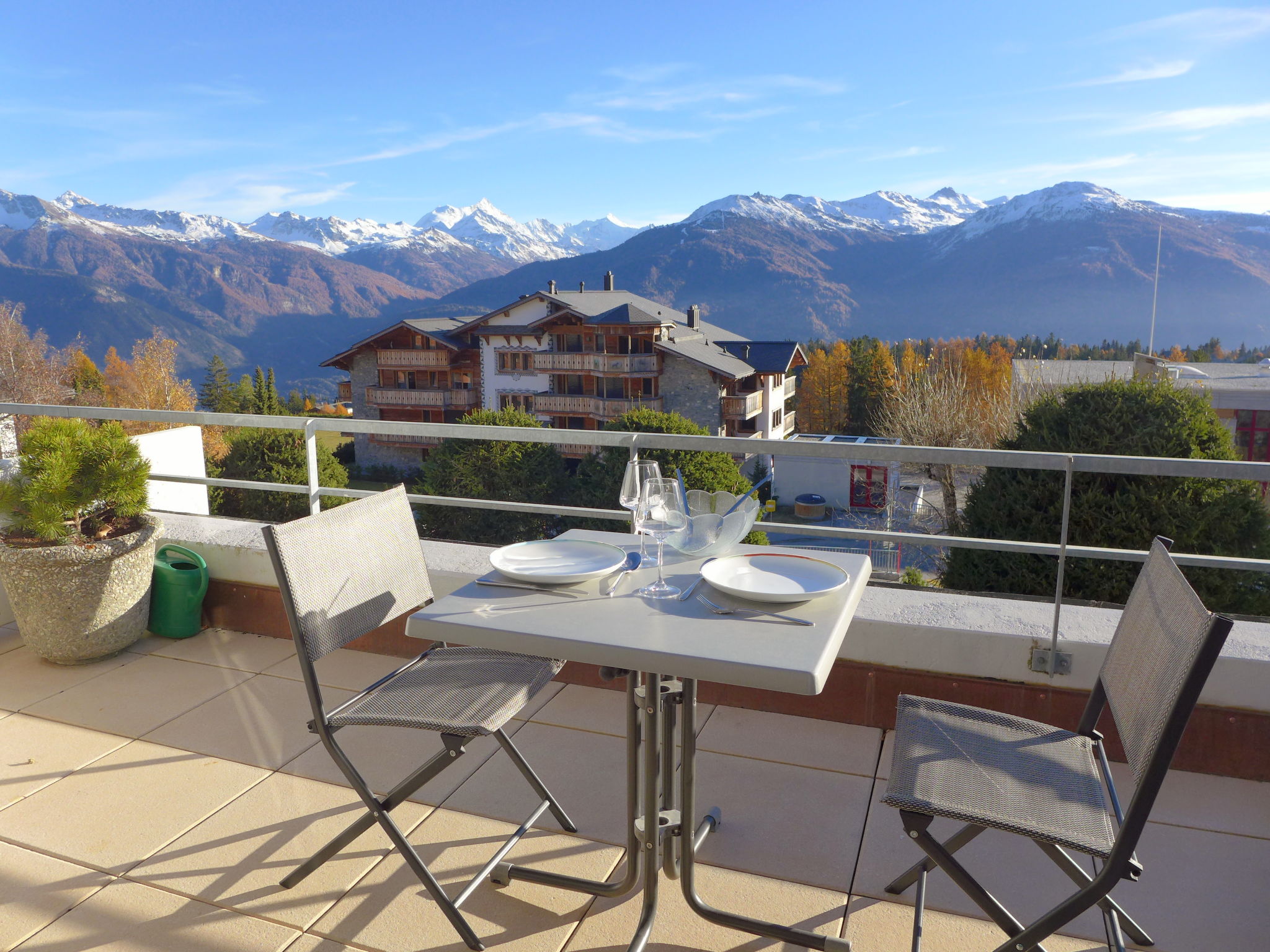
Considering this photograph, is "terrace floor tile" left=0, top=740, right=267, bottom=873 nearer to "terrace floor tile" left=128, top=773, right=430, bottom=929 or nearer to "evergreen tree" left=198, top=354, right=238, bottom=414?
"terrace floor tile" left=128, top=773, right=430, bottom=929

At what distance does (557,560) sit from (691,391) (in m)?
41.0

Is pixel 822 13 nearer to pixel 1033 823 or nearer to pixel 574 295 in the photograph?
pixel 1033 823

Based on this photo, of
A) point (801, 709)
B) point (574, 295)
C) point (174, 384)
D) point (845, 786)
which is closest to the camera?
point (845, 786)

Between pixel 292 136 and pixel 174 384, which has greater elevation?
pixel 292 136

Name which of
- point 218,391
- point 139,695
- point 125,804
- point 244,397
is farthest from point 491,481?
point 218,391

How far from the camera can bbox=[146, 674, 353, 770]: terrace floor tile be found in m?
2.40

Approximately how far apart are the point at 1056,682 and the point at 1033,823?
1176 millimetres

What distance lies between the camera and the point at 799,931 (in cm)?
159

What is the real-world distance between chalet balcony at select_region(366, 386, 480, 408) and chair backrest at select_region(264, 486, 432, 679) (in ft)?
145

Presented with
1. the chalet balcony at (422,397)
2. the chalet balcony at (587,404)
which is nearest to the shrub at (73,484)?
the chalet balcony at (587,404)

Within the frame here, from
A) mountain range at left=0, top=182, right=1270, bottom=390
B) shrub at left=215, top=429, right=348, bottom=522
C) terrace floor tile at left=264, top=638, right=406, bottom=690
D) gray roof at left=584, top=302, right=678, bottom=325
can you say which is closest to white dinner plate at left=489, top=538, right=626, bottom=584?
terrace floor tile at left=264, top=638, right=406, bottom=690

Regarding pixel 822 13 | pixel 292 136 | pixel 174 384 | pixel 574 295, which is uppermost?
pixel 292 136

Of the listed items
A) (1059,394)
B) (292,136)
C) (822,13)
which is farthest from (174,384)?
(292,136)

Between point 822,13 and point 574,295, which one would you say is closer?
point 822,13
